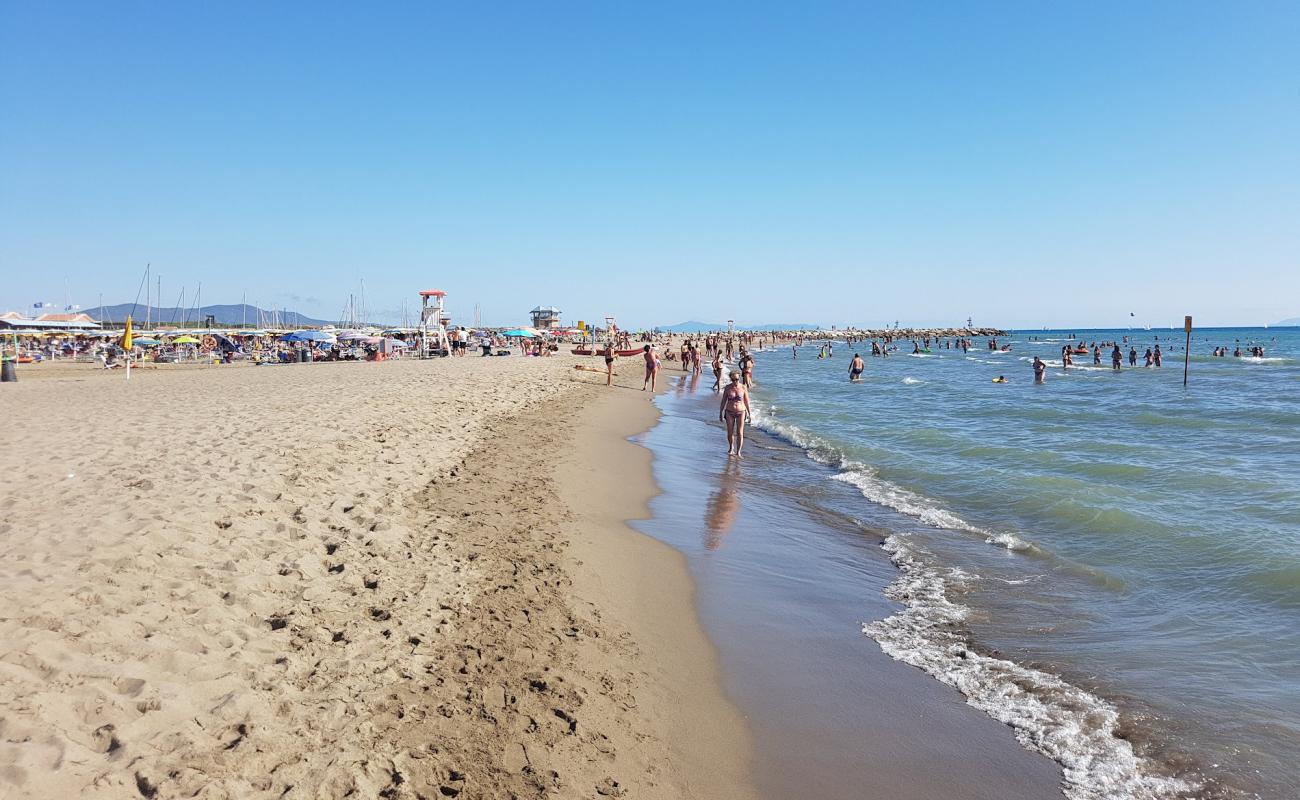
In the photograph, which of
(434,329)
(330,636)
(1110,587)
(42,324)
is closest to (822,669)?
(330,636)

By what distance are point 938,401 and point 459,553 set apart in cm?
2117

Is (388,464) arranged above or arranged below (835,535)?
above

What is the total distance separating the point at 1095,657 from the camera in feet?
16.0

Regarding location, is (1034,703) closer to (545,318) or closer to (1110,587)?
(1110,587)

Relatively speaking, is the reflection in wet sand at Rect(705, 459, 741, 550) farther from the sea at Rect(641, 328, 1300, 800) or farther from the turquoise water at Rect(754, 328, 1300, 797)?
the turquoise water at Rect(754, 328, 1300, 797)

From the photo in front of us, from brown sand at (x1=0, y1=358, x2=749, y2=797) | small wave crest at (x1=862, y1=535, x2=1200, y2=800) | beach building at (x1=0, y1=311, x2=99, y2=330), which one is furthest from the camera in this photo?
beach building at (x1=0, y1=311, x2=99, y2=330)

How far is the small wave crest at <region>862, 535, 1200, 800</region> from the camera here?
3.50 metres

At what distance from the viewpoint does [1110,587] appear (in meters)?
6.33

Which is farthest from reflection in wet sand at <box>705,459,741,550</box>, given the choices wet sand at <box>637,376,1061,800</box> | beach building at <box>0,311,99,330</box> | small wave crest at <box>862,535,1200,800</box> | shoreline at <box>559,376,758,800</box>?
beach building at <box>0,311,99,330</box>

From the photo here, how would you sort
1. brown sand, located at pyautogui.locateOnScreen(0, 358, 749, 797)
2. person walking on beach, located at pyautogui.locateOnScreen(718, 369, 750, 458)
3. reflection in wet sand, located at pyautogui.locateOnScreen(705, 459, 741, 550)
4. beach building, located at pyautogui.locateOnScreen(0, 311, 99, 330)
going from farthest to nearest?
beach building, located at pyautogui.locateOnScreen(0, 311, 99, 330)
person walking on beach, located at pyautogui.locateOnScreen(718, 369, 750, 458)
reflection in wet sand, located at pyautogui.locateOnScreen(705, 459, 741, 550)
brown sand, located at pyautogui.locateOnScreen(0, 358, 749, 797)

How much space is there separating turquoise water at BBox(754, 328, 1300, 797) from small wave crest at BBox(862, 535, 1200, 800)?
1 cm

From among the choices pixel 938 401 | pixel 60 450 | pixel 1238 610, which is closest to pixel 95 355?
pixel 60 450

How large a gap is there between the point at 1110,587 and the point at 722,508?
4297 mm

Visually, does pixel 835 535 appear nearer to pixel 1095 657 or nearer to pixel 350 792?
pixel 1095 657
